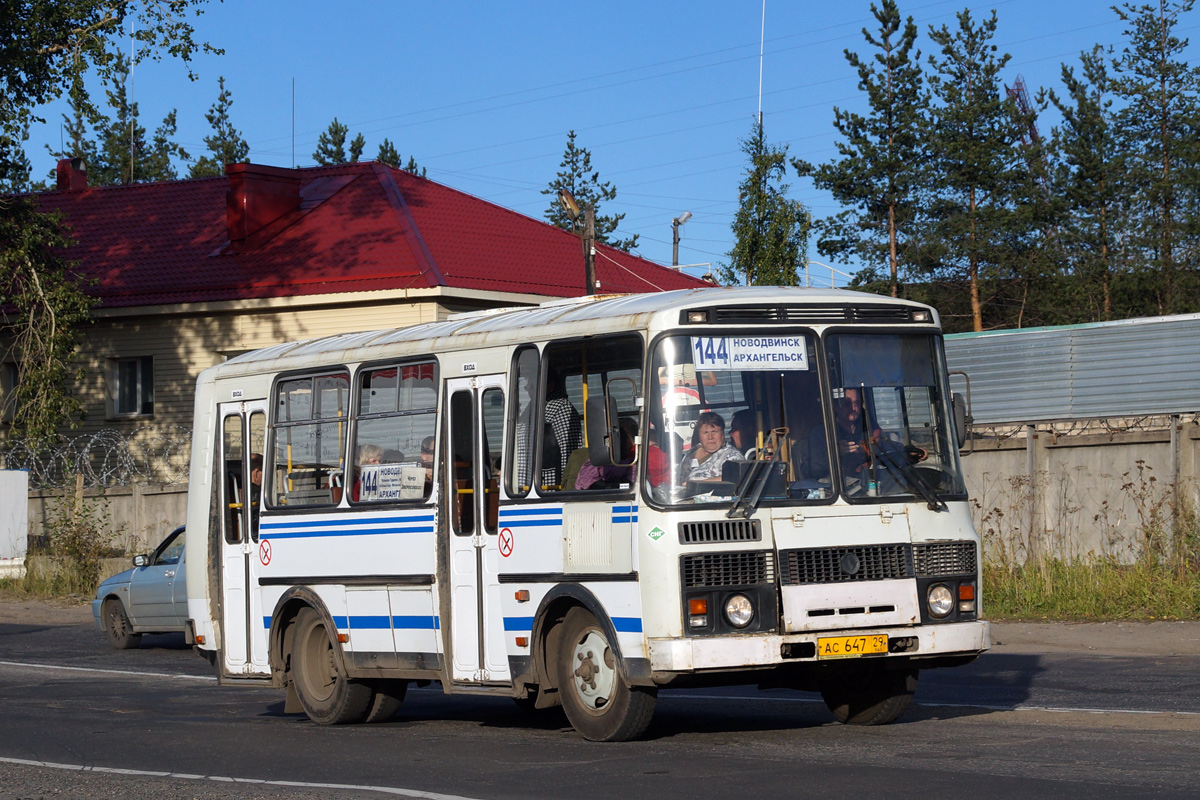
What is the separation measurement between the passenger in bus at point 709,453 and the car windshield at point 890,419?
57cm

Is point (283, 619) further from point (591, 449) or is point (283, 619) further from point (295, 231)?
point (295, 231)

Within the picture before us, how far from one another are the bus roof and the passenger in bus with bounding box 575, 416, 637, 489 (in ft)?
A: 2.13

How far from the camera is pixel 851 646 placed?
9.48 metres

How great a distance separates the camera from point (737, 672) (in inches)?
372

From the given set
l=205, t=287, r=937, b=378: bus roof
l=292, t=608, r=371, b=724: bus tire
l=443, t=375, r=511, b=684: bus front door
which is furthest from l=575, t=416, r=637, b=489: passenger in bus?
l=292, t=608, r=371, b=724: bus tire

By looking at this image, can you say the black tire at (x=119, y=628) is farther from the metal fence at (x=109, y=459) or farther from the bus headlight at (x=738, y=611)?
the bus headlight at (x=738, y=611)

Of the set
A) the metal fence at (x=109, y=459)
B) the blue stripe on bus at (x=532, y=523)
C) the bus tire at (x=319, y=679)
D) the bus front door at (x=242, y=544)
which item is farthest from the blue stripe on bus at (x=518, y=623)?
the metal fence at (x=109, y=459)

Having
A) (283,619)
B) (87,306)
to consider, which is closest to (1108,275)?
(87,306)

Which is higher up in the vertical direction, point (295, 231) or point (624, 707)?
point (295, 231)

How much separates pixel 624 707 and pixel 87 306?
2567cm

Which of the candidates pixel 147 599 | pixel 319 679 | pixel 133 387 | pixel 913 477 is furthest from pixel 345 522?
pixel 133 387

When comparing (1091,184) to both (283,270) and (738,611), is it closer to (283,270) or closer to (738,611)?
(283,270)

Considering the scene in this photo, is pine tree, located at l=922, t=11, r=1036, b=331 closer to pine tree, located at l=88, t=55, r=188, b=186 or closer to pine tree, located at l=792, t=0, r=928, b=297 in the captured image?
pine tree, located at l=792, t=0, r=928, b=297

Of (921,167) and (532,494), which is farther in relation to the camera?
(921,167)
